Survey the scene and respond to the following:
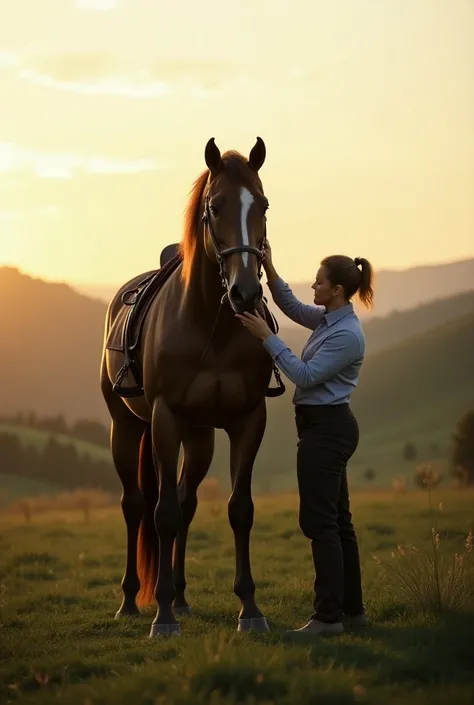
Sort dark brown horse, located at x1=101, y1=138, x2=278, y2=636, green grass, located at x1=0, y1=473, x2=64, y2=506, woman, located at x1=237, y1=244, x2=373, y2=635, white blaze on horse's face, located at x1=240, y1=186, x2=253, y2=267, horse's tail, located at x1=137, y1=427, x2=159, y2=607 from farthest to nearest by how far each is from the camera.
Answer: green grass, located at x1=0, y1=473, x2=64, y2=506 < horse's tail, located at x1=137, y1=427, x2=159, y2=607 < dark brown horse, located at x1=101, y1=138, x2=278, y2=636 < woman, located at x1=237, y1=244, x2=373, y2=635 < white blaze on horse's face, located at x1=240, y1=186, x2=253, y2=267

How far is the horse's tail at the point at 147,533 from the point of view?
7.75m

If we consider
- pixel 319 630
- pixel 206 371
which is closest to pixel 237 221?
pixel 206 371

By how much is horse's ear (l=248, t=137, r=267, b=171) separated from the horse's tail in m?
2.76

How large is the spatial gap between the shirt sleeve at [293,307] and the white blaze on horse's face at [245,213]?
100 cm

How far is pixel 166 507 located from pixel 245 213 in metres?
2.13

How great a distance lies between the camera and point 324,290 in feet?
19.6

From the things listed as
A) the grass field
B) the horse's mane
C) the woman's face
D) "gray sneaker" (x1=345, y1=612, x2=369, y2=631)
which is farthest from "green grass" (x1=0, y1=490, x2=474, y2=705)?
the grass field

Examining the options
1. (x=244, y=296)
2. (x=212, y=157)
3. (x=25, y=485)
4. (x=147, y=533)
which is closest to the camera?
(x=244, y=296)

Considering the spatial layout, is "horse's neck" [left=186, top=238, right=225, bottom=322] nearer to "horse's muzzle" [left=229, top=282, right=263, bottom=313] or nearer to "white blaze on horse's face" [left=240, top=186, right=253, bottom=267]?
"white blaze on horse's face" [left=240, top=186, right=253, bottom=267]

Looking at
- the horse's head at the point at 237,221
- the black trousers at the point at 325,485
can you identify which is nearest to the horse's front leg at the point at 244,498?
the black trousers at the point at 325,485

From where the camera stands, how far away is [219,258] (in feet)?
19.0

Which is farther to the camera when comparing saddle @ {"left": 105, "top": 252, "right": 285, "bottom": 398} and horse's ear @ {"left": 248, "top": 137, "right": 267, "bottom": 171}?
saddle @ {"left": 105, "top": 252, "right": 285, "bottom": 398}

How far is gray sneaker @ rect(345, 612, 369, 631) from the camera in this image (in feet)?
20.8

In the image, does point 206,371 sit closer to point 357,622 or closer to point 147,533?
point 357,622
